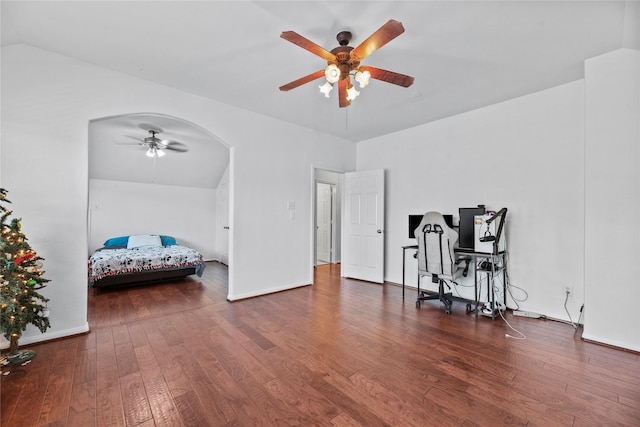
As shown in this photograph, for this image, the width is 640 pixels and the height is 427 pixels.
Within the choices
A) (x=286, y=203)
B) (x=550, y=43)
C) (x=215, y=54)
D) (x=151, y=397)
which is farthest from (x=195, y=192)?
(x=550, y=43)

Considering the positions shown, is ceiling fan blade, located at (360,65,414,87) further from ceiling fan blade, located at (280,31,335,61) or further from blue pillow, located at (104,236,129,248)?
blue pillow, located at (104,236,129,248)

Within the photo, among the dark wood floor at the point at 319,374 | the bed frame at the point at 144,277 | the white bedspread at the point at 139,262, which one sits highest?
the white bedspread at the point at 139,262

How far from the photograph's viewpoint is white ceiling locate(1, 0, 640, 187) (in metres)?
2.05

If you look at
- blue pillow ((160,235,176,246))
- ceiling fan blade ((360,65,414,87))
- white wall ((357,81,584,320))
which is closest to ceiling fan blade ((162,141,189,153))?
blue pillow ((160,235,176,246))

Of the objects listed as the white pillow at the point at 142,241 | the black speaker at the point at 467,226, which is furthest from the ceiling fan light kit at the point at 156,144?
the black speaker at the point at 467,226

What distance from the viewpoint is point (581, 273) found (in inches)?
121

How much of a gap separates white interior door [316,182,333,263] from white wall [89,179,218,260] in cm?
304

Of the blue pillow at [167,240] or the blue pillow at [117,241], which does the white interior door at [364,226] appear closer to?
the blue pillow at [167,240]

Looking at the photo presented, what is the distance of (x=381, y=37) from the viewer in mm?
Answer: 1839

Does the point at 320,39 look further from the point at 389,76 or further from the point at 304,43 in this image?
the point at 389,76

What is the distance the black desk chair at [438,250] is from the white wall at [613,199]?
1.25m

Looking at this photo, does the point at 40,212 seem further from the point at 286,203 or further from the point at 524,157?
the point at 524,157

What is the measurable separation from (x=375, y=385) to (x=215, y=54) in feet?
10.8

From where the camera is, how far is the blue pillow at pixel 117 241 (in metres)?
5.98
